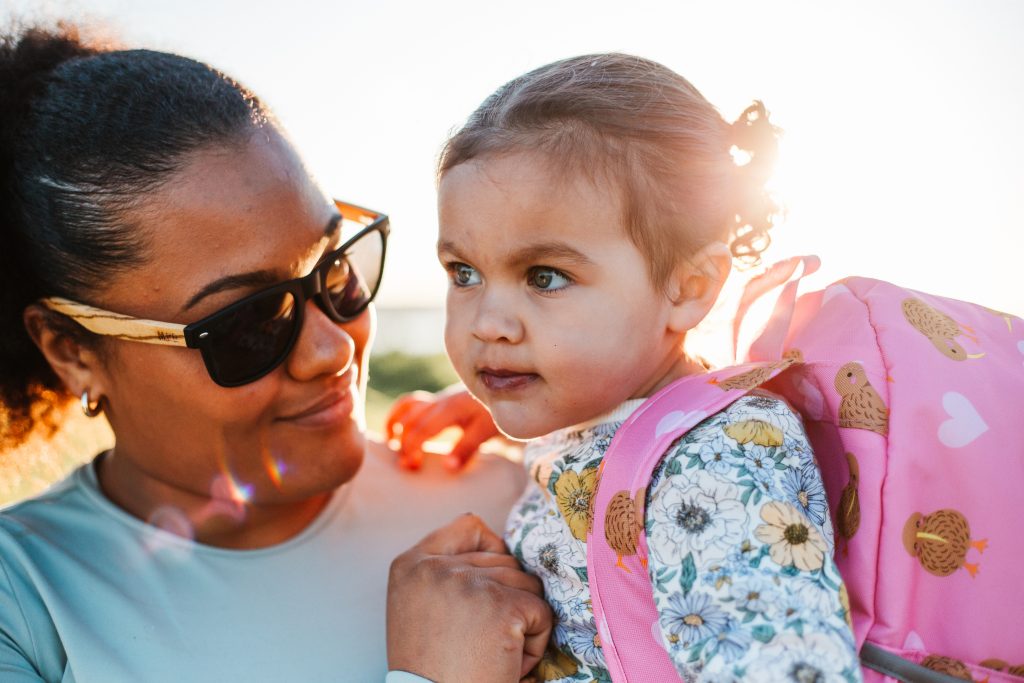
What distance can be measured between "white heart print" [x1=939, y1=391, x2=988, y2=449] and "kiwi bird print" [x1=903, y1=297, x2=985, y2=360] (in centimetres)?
12

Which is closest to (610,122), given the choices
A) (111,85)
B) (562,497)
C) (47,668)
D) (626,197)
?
(626,197)

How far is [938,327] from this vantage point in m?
1.79

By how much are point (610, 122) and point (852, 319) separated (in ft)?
2.42

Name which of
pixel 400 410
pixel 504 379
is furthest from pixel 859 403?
pixel 400 410

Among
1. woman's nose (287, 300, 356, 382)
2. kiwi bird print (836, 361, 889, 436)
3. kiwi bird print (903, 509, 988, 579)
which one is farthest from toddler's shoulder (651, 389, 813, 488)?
woman's nose (287, 300, 356, 382)

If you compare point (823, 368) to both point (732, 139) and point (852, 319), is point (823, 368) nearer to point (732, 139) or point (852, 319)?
point (852, 319)

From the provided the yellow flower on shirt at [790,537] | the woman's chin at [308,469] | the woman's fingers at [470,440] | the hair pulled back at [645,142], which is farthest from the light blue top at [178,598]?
the hair pulled back at [645,142]

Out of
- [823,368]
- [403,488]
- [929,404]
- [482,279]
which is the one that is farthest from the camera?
[403,488]

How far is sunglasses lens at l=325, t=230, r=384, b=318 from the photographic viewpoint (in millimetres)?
2494

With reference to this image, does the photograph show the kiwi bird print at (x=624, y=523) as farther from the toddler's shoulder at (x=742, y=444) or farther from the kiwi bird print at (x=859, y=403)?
the kiwi bird print at (x=859, y=403)

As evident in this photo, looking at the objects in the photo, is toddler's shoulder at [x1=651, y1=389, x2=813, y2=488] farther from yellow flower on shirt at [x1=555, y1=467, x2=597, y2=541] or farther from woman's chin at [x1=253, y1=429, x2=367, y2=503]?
woman's chin at [x1=253, y1=429, x2=367, y2=503]

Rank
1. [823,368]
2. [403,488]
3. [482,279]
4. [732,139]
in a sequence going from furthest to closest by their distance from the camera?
[403,488] → [732,139] → [482,279] → [823,368]

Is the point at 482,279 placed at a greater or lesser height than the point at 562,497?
greater

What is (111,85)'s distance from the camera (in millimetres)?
2324
